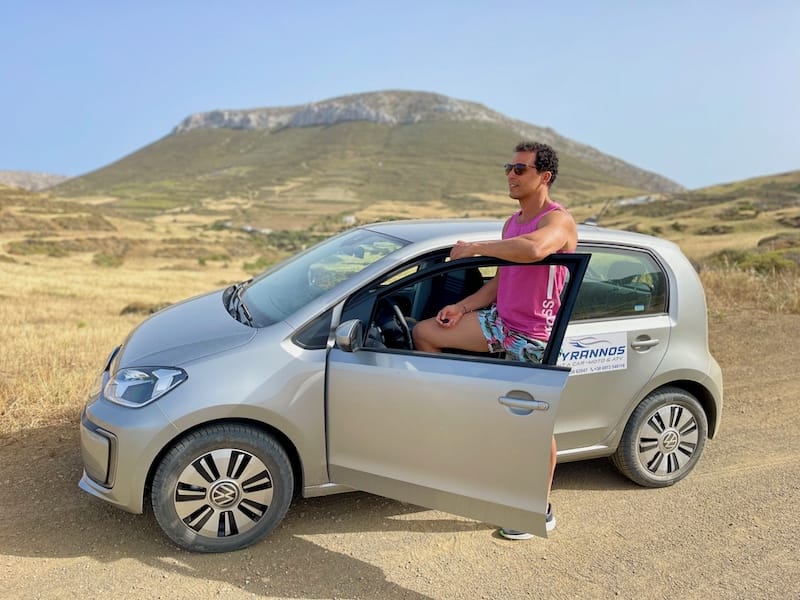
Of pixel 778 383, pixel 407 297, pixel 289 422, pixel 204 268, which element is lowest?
pixel 204 268

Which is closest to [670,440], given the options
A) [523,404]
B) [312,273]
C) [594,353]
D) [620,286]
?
[594,353]

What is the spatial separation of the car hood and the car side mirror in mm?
516

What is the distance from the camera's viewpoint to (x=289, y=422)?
328cm

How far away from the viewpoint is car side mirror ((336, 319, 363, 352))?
10.4ft

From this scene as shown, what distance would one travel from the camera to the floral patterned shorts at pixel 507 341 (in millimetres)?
3344

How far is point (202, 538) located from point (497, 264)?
2027 millimetres

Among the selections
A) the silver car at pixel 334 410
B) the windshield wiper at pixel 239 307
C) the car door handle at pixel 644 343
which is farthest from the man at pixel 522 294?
the windshield wiper at pixel 239 307

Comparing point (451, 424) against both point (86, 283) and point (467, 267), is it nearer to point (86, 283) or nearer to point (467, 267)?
point (467, 267)

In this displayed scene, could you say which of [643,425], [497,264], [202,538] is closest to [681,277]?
[643,425]

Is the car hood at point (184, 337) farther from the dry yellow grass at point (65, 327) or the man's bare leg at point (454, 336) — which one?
the dry yellow grass at point (65, 327)

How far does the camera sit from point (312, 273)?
4094 millimetres

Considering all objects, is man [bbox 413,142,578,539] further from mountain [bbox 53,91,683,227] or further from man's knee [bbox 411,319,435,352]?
mountain [bbox 53,91,683,227]

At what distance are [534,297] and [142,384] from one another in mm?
2016

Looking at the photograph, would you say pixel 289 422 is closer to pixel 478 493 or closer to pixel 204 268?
pixel 478 493
